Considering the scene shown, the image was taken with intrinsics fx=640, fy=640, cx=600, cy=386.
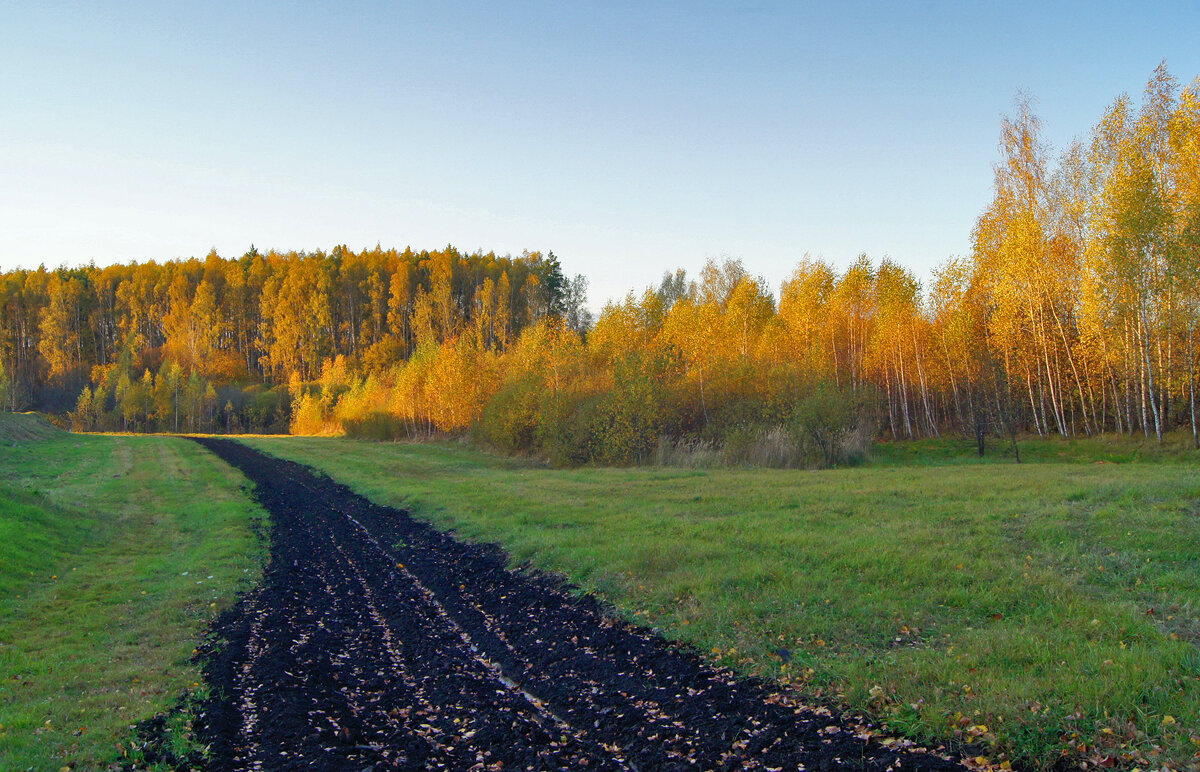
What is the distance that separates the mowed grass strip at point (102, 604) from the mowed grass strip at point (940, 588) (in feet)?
15.7

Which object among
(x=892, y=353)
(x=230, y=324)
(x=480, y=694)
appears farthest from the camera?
(x=230, y=324)

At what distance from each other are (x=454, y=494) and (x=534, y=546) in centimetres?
766

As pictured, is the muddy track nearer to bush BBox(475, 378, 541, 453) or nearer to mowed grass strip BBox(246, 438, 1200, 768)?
mowed grass strip BBox(246, 438, 1200, 768)

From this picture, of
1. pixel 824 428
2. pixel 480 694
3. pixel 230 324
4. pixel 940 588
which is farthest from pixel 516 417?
pixel 230 324

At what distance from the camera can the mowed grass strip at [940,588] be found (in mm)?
4691

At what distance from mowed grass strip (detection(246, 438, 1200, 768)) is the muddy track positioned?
532 mm

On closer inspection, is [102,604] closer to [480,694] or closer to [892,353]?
[480,694]

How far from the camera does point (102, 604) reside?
9086 millimetres

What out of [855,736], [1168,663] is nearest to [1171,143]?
[1168,663]

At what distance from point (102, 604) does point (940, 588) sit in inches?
442

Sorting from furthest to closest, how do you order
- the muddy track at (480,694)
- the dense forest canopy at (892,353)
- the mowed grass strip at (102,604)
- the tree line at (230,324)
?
the tree line at (230,324)
the dense forest canopy at (892,353)
the mowed grass strip at (102,604)
the muddy track at (480,694)

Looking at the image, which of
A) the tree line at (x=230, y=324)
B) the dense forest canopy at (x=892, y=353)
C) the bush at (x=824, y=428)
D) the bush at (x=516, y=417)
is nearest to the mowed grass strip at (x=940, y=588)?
the bush at (x=824, y=428)

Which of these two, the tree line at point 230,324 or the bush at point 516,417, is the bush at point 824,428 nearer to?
the bush at point 516,417

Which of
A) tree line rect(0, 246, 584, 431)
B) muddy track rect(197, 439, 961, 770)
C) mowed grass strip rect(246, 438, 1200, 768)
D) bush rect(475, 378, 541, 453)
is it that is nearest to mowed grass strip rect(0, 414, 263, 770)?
muddy track rect(197, 439, 961, 770)
